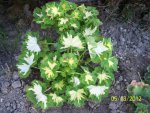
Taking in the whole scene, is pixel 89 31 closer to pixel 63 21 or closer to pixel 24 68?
pixel 63 21

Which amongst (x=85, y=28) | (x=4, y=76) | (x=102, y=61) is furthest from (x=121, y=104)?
(x=4, y=76)

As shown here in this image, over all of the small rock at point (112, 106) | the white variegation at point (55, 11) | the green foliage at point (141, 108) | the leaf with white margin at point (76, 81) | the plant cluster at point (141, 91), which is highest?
the white variegation at point (55, 11)

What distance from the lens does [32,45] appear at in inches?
74.2

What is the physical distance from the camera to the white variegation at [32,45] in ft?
6.18

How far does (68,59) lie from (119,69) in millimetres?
555

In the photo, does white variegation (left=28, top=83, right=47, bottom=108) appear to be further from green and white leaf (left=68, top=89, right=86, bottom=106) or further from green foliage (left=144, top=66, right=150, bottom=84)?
green foliage (left=144, top=66, right=150, bottom=84)

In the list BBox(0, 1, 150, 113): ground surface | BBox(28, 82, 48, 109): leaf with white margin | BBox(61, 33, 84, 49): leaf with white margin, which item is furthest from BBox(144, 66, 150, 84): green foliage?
BBox(28, 82, 48, 109): leaf with white margin

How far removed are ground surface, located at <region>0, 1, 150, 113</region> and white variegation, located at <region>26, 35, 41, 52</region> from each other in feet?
1.09

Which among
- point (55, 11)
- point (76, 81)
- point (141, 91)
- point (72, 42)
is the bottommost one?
point (141, 91)

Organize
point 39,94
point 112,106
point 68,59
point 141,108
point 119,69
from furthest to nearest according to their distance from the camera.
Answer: point 119,69 < point 112,106 < point 141,108 < point 39,94 < point 68,59

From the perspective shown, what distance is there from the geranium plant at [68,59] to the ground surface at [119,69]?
0.21 metres

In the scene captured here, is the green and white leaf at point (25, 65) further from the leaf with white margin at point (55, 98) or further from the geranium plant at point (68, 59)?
the leaf with white margin at point (55, 98)

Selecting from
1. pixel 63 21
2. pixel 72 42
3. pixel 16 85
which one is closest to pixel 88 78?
pixel 72 42

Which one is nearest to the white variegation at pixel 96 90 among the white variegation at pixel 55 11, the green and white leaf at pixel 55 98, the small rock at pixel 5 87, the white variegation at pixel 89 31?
the green and white leaf at pixel 55 98
